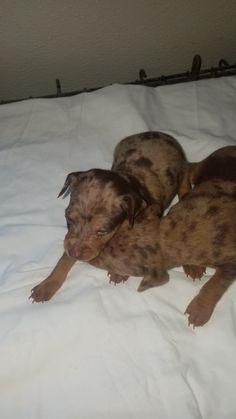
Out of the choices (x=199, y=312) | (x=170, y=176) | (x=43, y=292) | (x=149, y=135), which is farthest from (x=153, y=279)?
(x=149, y=135)

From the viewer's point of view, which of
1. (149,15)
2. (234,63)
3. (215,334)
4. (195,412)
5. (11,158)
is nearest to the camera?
(195,412)

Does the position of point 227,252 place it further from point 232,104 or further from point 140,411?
point 232,104

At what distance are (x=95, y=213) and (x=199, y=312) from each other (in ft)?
2.15

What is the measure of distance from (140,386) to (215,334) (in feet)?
1.36

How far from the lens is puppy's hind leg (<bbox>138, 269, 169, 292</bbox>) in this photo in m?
2.00

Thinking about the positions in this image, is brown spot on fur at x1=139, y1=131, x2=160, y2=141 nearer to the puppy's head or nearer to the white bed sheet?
the white bed sheet

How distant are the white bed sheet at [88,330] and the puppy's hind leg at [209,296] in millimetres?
49

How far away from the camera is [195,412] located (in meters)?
1.78

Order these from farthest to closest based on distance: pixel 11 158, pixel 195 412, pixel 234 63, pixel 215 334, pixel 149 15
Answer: pixel 234 63 → pixel 149 15 → pixel 11 158 → pixel 215 334 → pixel 195 412

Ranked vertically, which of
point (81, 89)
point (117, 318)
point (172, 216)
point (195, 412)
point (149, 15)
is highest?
point (149, 15)

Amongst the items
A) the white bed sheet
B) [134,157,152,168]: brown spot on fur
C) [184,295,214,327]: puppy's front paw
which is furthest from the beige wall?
[184,295,214,327]: puppy's front paw

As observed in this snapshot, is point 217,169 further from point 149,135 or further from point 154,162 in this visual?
point 149,135

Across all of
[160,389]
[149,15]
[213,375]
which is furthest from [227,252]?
[149,15]

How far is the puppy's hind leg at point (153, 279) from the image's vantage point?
6.57ft
